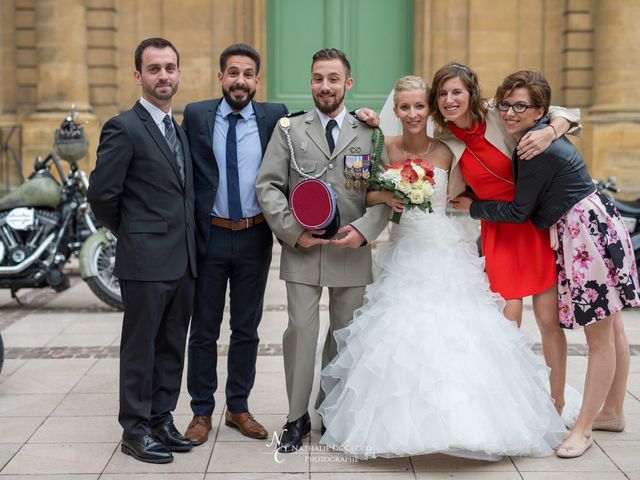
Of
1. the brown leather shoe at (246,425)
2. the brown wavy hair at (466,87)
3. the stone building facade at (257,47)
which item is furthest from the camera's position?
the stone building facade at (257,47)

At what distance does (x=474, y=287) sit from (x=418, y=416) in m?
0.77

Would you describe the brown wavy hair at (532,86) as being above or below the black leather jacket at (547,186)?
above

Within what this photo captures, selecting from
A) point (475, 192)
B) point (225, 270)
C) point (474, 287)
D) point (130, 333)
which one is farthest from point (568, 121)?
point (130, 333)

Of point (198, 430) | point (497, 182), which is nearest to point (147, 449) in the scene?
point (198, 430)

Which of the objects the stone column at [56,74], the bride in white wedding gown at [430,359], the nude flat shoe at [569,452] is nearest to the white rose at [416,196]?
the bride in white wedding gown at [430,359]

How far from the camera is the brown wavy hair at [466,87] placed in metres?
4.49

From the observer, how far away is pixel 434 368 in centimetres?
412

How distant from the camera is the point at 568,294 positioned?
4.52 meters

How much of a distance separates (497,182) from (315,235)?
0.99m

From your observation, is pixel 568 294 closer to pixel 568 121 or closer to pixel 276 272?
pixel 568 121

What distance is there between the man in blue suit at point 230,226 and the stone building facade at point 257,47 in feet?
30.2

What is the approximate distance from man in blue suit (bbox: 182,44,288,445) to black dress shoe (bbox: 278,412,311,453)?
0.68ft

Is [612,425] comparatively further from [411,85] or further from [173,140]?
[173,140]

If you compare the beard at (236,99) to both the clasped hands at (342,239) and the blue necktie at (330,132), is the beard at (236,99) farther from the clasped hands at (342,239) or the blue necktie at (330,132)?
the clasped hands at (342,239)
